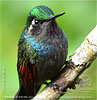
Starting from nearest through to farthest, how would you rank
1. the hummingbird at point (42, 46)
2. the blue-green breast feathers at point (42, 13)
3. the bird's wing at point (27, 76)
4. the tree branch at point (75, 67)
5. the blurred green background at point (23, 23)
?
the tree branch at point (75, 67), the blue-green breast feathers at point (42, 13), the hummingbird at point (42, 46), the bird's wing at point (27, 76), the blurred green background at point (23, 23)

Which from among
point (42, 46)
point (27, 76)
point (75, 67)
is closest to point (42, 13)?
point (42, 46)

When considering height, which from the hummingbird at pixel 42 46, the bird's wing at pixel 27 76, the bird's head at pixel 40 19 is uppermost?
the bird's head at pixel 40 19

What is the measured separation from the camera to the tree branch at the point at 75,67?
433cm

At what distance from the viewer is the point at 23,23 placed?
666cm

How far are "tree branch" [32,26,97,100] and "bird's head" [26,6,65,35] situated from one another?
0.67m

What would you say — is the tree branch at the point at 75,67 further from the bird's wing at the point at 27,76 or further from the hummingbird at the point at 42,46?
the bird's wing at the point at 27,76

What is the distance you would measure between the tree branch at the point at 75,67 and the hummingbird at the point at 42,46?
13.4 inches

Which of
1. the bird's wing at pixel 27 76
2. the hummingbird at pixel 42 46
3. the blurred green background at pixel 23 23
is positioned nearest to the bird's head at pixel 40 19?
the hummingbird at pixel 42 46

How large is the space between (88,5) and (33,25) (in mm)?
1885

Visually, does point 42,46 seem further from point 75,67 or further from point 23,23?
point 23,23

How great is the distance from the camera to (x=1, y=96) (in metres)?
4.76

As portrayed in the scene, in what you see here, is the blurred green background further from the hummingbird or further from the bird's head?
the bird's head

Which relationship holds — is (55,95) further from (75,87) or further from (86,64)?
(86,64)

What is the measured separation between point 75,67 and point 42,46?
735 mm
